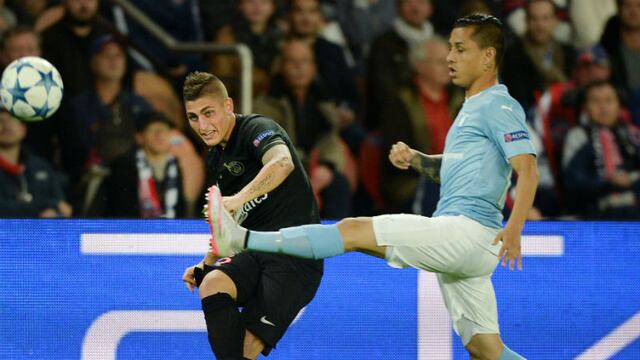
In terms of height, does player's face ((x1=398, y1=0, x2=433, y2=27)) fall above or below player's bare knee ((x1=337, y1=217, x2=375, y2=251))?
above

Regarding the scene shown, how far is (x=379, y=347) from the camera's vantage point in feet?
17.6

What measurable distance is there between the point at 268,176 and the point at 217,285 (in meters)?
0.52

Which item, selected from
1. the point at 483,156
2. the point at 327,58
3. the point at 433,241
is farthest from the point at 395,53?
the point at 433,241

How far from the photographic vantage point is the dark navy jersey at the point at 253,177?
4.53 meters

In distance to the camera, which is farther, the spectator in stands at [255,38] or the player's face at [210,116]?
the spectator in stands at [255,38]

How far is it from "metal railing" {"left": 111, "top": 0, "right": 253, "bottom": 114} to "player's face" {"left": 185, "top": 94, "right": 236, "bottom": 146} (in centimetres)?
228

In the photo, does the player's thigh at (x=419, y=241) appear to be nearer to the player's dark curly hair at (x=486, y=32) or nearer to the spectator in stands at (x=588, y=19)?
the player's dark curly hair at (x=486, y=32)

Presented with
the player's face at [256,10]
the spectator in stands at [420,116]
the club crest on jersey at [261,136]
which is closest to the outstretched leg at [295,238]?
the club crest on jersey at [261,136]

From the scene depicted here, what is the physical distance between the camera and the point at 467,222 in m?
4.16

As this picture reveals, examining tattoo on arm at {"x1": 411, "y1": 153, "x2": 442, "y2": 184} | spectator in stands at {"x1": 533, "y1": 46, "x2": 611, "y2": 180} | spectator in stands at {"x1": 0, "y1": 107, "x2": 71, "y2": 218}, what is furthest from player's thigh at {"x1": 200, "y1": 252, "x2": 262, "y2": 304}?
spectator in stands at {"x1": 533, "y1": 46, "x2": 611, "y2": 180}

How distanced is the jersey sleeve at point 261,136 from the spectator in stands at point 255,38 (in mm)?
2489

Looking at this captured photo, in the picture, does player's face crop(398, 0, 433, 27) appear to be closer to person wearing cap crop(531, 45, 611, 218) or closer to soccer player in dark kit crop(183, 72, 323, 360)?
person wearing cap crop(531, 45, 611, 218)

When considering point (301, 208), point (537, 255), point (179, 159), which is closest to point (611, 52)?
point (537, 255)

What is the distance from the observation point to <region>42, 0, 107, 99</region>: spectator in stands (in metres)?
6.77
